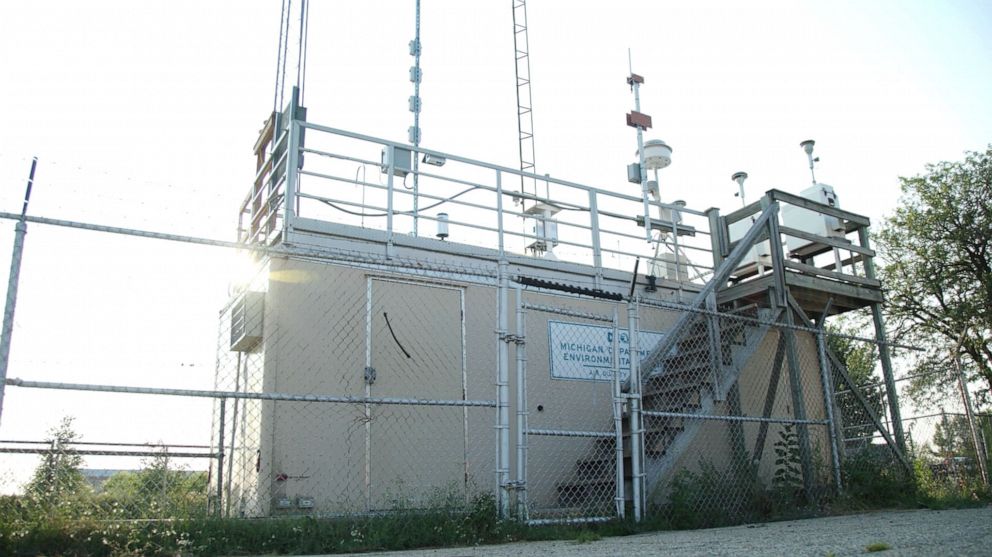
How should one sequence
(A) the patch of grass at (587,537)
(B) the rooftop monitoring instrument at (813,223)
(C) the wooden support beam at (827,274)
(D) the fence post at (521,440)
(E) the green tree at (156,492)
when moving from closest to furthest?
(E) the green tree at (156,492) < (A) the patch of grass at (587,537) < (D) the fence post at (521,440) < (C) the wooden support beam at (827,274) < (B) the rooftop monitoring instrument at (813,223)

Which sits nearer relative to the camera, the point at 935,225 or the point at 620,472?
the point at 620,472

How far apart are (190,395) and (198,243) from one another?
1057 millimetres

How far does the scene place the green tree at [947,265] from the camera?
19.1 metres

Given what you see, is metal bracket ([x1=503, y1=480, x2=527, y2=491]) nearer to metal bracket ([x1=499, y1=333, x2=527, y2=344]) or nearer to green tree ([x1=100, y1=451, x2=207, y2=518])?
metal bracket ([x1=499, y1=333, x2=527, y2=344])

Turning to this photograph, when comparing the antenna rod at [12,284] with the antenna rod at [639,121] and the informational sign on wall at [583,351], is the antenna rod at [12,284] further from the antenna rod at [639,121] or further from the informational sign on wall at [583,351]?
the antenna rod at [639,121]

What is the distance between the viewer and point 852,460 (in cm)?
891

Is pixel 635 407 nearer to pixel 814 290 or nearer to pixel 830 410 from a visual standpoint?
pixel 830 410

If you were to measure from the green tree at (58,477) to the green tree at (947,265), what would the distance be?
18.9m

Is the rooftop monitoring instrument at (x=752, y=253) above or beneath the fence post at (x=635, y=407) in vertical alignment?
above

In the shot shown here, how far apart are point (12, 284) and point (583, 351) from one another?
21.4 ft

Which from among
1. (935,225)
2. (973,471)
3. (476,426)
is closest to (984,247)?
(935,225)

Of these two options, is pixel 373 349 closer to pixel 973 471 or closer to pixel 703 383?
pixel 703 383

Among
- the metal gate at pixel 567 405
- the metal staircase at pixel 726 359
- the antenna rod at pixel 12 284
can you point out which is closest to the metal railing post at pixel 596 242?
the metal gate at pixel 567 405

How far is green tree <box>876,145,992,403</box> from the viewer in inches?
754
